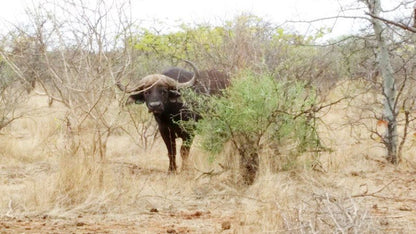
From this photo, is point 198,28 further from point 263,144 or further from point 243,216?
point 243,216

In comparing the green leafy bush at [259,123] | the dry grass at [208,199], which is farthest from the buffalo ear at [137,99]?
the green leafy bush at [259,123]

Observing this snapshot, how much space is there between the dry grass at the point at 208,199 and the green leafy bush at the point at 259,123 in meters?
0.19

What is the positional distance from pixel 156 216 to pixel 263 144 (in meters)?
1.84

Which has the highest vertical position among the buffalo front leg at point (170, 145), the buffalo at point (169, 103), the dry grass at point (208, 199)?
the buffalo at point (169, 103)

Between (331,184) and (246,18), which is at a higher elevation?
(246,18)

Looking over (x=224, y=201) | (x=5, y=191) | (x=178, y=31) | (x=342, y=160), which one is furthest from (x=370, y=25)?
(x=178, y=31)

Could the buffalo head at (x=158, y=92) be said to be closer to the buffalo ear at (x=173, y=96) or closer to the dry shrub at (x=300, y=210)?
the buffalo ear at (x=173, y=96)

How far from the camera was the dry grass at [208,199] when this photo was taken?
386cm

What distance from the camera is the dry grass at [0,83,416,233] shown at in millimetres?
3863

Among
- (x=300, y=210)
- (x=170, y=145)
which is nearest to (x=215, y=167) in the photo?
(x=170, y=145)

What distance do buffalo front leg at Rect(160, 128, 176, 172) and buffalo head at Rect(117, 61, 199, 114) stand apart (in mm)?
423

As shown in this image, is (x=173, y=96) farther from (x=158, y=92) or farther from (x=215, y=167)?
(x=215, y=167)

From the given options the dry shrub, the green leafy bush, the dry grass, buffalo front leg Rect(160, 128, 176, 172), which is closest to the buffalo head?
buffalo front leg Rect(160, 128, 176, 172)

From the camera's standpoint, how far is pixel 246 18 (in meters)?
12.9
